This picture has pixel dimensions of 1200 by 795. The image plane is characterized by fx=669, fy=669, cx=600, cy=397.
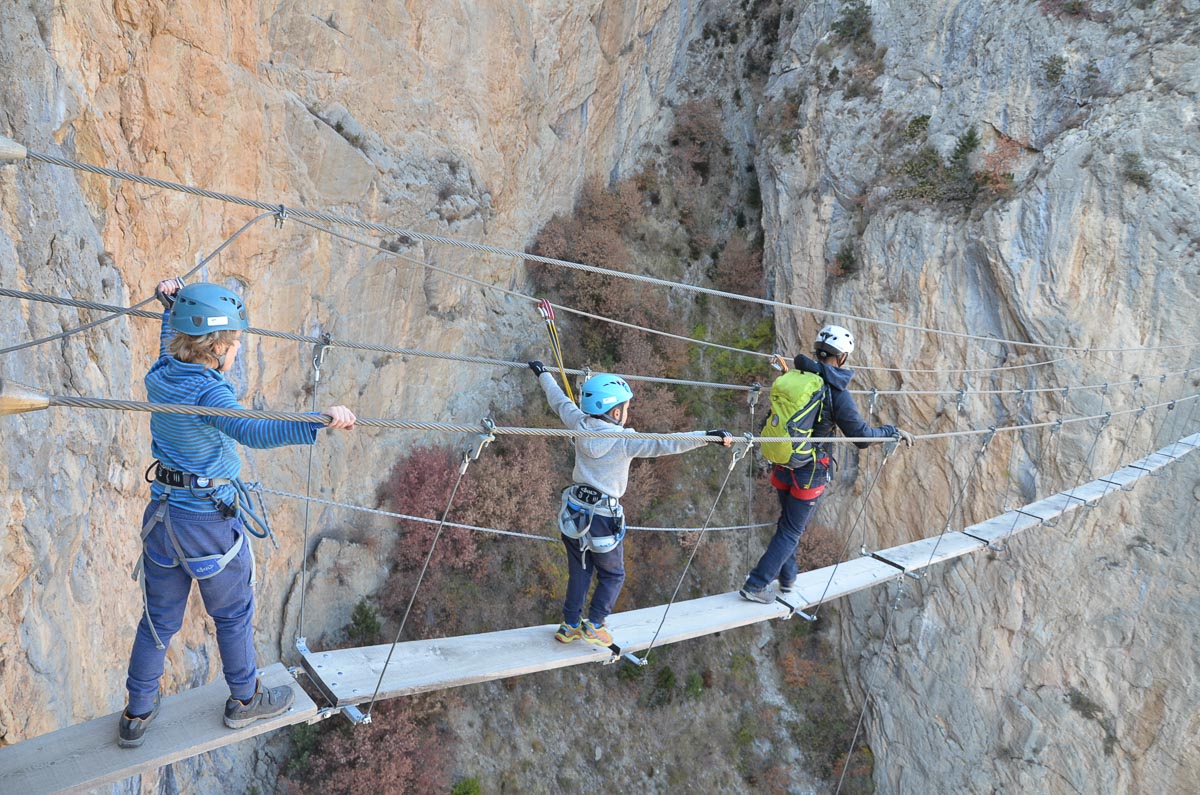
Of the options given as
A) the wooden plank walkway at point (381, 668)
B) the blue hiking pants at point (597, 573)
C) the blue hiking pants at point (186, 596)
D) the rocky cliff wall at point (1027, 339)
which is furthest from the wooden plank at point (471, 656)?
the rocky cliff wall at point (1027, 339)

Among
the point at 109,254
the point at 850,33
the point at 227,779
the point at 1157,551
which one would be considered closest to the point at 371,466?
the point at 227,779

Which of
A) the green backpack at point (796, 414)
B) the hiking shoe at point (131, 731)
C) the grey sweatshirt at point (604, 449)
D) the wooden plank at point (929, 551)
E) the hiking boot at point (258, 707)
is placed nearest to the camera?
the hiking shoe at point (131, 731)

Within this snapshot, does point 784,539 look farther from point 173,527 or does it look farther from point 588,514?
point 173,527

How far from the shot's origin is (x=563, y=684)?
372 inches

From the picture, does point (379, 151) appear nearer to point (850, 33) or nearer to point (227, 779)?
point (227, 779)

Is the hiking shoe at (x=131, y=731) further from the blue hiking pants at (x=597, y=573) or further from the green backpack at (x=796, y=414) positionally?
the green backpack at (x=796, y=414)

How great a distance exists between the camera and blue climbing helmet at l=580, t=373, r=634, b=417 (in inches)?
140

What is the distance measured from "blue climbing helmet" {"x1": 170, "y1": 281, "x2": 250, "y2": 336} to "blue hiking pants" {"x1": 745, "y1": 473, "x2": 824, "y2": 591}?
3.60m

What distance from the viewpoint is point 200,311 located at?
7.74 ft

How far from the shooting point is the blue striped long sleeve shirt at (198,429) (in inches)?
90.6

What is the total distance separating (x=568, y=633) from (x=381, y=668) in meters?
1.06

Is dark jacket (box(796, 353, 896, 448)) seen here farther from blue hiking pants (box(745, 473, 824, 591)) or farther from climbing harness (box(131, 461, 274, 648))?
climbing harness (box(131, 461, 274, 648))

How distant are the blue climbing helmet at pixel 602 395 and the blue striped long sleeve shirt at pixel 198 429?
5.15ft

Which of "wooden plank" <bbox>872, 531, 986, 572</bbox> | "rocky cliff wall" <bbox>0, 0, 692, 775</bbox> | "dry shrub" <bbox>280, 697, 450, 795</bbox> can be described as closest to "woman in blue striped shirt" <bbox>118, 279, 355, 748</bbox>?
"rocky cliff wall" <bbox>0, 0, 692, 775</bbox>
